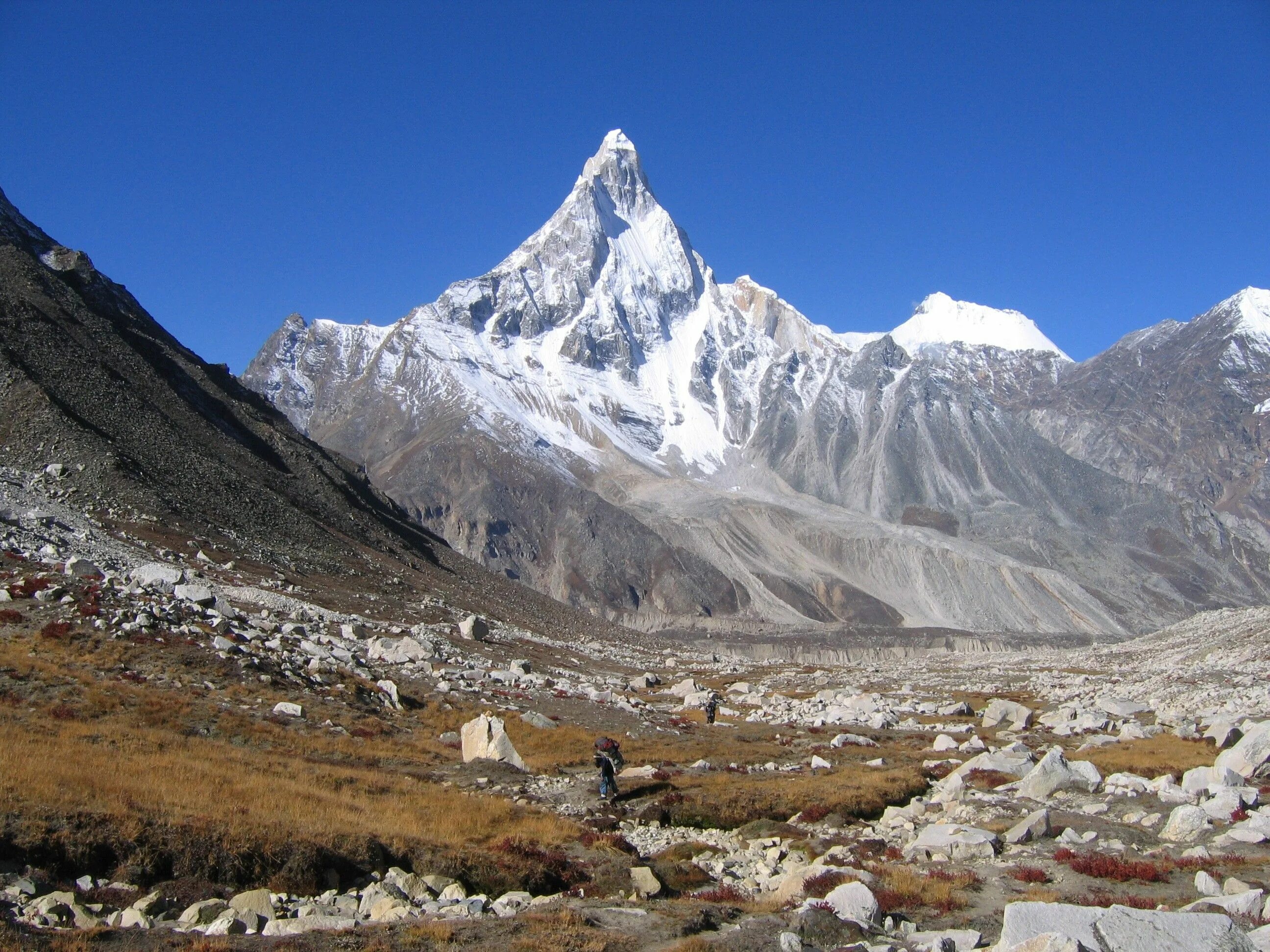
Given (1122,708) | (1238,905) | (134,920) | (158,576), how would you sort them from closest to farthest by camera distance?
(134,920)
(1238,905)
(158,576)
(1122,708)

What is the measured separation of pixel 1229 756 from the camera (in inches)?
1093

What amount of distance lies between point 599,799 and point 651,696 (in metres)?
36.8

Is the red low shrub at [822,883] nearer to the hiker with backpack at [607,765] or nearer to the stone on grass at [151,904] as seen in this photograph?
the hiker with backpack at [607,765]

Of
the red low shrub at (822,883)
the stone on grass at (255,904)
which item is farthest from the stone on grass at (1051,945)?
the stone on grass at (255,904)

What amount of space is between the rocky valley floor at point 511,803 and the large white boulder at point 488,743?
0.39 ft

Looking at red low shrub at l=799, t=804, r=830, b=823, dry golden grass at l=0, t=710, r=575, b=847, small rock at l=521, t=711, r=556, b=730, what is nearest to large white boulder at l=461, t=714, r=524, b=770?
dry golden grass at l=0, t=710, r=575, b=847

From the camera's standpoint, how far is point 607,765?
26641 mm

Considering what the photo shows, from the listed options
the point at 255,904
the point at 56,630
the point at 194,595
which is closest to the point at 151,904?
the point at 255,904

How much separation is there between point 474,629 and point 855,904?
56103mm

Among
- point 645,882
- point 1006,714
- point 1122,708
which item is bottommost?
point 1122,708

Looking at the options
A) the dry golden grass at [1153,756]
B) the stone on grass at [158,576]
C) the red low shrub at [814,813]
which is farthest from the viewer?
the stone on grass at [158,576]

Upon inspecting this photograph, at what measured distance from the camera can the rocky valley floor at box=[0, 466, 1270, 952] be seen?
→ 46.5 feet

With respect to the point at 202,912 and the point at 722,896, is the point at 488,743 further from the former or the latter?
the point at 202,912

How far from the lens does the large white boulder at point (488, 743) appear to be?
30.0 meters
